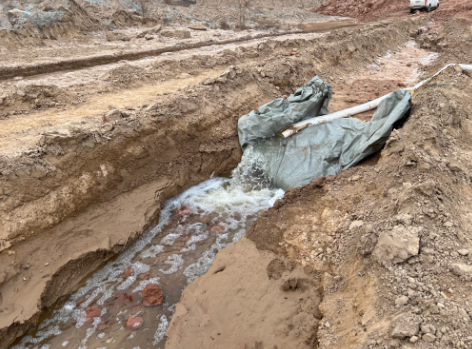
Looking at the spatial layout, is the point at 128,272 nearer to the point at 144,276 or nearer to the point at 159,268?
the point at 144,276

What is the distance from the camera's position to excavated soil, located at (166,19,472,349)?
242 centimetres

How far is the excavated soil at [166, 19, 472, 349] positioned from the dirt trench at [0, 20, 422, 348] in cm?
182

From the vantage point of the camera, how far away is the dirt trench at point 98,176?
12.7 ft

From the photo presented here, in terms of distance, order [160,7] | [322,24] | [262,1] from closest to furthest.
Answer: [160,7]
[322,24]
[262,1]

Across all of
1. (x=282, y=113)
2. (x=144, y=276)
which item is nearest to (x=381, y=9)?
(x=282, y=113)

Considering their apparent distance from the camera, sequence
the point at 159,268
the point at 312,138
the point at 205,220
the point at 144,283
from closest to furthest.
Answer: the point at 144,283
the point at 159,268
the point at 205,220
the point at 312,138

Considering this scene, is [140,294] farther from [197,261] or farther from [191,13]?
[191,13]

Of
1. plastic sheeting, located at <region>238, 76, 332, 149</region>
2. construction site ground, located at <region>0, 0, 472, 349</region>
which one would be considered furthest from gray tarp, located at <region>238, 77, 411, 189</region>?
construction site ground, located at <region>0, 0, 472, 349</region>

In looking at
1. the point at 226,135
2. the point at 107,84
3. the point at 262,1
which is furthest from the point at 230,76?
the point at 262,1

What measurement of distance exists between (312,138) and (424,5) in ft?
71.5

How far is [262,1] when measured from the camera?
24297mm

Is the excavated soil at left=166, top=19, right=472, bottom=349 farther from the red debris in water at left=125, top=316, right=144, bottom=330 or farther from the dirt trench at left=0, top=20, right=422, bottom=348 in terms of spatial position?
the dirt trench at left=0, top=20, right=422, bottom=348

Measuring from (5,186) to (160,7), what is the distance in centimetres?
1578

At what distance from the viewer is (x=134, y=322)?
144 inches
